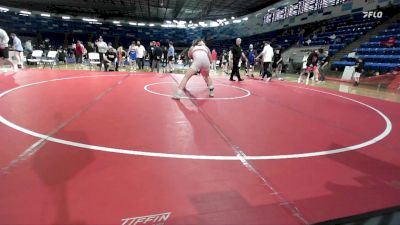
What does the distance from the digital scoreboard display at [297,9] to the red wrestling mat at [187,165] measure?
22329 mm

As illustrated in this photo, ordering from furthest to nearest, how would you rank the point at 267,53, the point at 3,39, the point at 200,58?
the point at 267,53, the point at 3,39, the point at 200,58

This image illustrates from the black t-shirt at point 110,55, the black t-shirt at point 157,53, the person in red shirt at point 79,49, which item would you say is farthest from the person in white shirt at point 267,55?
the person in red shirt at point 79,49

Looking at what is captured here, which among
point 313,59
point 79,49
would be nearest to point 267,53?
point 313,59

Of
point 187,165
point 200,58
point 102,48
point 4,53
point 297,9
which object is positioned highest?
point 297,9

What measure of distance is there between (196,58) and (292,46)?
23344 millimetres

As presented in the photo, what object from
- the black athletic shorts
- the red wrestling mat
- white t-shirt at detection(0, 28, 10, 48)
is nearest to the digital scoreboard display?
the red wrestling mat

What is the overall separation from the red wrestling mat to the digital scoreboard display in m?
22.3

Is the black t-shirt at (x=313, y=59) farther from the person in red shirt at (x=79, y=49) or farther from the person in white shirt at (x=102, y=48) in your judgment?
the person in red shirt at (x=79, y=49)

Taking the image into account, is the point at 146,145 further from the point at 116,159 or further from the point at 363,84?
the point at 363,84

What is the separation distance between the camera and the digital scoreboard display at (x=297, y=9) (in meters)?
25.1

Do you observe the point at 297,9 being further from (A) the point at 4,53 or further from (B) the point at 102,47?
(A) the point at 4,53

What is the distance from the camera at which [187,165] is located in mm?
3281

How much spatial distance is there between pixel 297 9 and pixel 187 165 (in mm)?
29095

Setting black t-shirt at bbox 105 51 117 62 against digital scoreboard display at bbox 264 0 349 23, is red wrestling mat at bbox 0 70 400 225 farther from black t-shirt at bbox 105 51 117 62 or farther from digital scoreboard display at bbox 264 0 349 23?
digital scoreboard display at bbox 264 0 349 23
